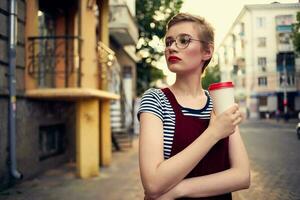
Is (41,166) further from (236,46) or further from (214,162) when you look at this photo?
(236,46)

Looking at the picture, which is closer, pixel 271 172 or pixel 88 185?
pixel 88 185

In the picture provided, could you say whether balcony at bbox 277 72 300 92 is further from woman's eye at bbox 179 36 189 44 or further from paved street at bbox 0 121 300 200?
woman's eye at bbox 179 36 189 44

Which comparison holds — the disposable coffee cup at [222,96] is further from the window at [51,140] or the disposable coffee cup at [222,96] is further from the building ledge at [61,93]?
the window at [51,140]

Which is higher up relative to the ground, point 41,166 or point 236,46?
point 236,46

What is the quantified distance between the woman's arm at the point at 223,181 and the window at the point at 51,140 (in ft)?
26.1

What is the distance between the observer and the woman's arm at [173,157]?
129 centimetres

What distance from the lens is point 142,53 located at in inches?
901

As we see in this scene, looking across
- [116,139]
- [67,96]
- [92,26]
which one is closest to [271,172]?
[67,96]

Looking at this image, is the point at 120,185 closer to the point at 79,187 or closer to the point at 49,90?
the point at 79,187

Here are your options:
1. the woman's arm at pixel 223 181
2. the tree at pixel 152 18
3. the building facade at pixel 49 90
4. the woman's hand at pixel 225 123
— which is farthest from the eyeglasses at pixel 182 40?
the tree at pixel 152 18

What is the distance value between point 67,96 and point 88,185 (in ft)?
6.35

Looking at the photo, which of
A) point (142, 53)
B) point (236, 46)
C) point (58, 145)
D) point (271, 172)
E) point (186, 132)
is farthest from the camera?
point (236, 46)

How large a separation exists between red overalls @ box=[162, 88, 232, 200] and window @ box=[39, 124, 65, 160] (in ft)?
26.1

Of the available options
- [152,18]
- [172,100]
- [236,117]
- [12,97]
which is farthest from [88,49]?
[152,18]
